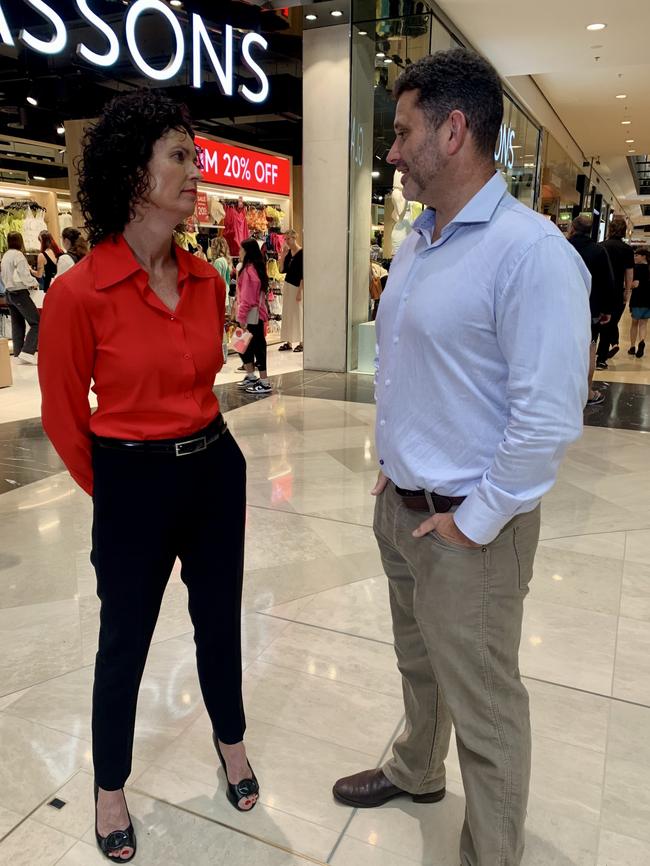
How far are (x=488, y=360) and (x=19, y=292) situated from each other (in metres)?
9.06

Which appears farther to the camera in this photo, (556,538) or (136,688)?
(556,538)

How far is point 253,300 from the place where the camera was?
6855mm

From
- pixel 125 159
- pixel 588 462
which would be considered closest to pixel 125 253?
→ pixel 125 159

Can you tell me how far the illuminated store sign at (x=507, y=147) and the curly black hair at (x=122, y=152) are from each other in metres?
10.3

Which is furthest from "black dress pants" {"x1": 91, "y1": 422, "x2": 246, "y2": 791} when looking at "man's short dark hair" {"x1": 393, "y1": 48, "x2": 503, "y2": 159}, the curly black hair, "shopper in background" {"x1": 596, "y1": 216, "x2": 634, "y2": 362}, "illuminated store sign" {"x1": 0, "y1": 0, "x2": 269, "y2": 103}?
"shopper in background" {"x1": 596, "y1": 216, "x2": 634, "y2": 362}

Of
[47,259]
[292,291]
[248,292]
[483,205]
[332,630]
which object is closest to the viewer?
[483,205]

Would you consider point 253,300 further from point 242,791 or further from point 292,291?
point 242,791

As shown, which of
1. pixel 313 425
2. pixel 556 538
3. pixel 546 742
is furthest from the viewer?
pixel 313 425

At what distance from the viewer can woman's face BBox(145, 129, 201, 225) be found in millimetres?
1455

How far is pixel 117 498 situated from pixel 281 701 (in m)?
1.11

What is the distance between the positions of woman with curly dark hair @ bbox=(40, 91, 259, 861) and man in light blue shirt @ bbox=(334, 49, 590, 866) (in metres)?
0.43

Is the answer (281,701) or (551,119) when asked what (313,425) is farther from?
(551,119)

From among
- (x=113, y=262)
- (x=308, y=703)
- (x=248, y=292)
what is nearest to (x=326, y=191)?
(x=248, y=292)

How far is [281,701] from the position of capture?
225cm
